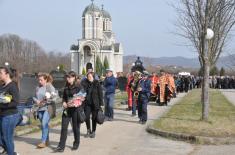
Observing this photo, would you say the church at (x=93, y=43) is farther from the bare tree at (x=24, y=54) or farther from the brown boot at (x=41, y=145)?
the brown boot at (x=41, y=145)

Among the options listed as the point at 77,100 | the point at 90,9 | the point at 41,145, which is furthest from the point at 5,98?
the point at 90,9

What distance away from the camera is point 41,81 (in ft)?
37.1

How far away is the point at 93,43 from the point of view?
11331 centimetres

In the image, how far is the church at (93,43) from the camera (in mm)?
113875

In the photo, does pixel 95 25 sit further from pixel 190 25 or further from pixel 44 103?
pixel 44 103

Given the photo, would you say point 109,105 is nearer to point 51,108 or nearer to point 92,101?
point 92,101

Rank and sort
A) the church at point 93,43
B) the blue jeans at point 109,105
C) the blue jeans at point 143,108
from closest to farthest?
1. the blue jeans at point 143,108
2. the blue jeans at point 109,105
3. the church at point 93,43

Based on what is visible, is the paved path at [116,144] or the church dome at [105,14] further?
the church dome at [105,14]

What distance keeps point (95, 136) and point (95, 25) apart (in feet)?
336

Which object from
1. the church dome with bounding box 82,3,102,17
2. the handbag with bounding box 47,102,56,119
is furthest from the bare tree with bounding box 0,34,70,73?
the handbag with bounding box 47,102,56,119

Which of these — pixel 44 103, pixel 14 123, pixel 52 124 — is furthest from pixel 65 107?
pixel 52 124

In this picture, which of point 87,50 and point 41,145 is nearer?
point 41,145

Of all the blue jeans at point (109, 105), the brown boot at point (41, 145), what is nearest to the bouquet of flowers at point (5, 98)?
the brown boot at point (41, 145)

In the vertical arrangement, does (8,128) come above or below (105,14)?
below
